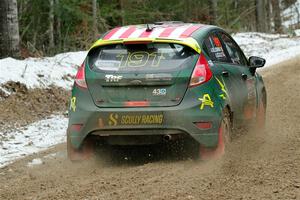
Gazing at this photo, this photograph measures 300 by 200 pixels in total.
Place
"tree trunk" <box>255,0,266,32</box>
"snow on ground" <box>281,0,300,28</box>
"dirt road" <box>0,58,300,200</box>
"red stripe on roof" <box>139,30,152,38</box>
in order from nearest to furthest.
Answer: "dirt road" <box>0,58,300,200</box> → "red stripe on roof" <box>139,30,152,38</box> → "tree trunk" <box>255,0,266,32</box> → "snow on ground" <box>281,0,300,28</box>

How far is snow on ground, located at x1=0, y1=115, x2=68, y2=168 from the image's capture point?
9.20m

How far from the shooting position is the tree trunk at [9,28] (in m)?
13.6

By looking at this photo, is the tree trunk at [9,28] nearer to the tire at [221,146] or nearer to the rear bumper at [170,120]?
the rear bumper at [170,120]

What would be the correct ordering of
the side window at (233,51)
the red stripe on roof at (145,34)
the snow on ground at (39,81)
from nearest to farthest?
the red stripe on roof at (145,34), the side window at (233,51), the snow on ground at (39,81)

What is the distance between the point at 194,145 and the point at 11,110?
16.6ft

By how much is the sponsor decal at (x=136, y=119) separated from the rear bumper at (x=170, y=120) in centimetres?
2

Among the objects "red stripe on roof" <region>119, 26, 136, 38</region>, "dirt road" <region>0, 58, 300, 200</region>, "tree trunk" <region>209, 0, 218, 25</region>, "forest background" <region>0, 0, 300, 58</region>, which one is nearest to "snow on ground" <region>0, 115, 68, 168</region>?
"dirt road" <region>0, 58, 300, 200</region>

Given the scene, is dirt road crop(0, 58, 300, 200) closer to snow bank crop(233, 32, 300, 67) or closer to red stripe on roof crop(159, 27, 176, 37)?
red stripe on roof crop(159, 27, 176, 37)

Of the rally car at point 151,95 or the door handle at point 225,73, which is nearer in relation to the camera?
the rally car at point 151,95

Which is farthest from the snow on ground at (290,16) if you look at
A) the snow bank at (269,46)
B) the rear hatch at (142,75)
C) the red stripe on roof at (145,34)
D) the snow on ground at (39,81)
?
the rear hatch at (142,75)

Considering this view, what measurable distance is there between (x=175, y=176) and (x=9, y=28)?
8128 mm

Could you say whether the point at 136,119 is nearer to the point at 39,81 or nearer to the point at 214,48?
the point at 214,48

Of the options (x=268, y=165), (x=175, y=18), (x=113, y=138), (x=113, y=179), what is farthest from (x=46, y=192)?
(x=175, y=18)

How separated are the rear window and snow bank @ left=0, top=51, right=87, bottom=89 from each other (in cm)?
517
